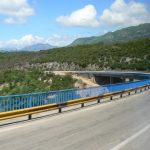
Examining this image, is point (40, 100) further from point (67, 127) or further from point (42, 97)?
point (67, 127)

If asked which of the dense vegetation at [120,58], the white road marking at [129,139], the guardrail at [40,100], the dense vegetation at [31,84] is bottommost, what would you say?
the dense vegetation at [31,84]

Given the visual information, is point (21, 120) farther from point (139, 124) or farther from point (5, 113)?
point (139, 124)

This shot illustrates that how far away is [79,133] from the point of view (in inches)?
480

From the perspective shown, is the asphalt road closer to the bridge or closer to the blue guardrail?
the bridge

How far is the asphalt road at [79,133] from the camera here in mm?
10125

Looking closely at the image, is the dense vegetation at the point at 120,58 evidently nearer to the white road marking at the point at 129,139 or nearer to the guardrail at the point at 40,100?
the guardrail at the point at 40,100

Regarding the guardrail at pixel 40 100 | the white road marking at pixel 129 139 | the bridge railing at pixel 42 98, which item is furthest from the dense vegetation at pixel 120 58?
the white road marking at pixel 129 139

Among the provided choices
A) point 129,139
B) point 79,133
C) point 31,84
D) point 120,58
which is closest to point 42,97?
point 79,133

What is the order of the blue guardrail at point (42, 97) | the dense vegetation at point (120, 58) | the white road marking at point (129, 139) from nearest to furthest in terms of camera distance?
the white road marking at point (129, 139), the blue guardrail at point (42, 97), the dense vegetation at point (120, 58)

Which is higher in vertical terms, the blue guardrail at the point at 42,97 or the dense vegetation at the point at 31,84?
the blue guardrail at the point at 42,97

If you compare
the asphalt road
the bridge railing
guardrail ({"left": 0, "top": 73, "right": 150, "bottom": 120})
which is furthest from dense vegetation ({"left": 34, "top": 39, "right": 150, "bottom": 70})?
the asphalt road

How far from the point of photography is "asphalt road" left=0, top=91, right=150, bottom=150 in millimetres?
10125

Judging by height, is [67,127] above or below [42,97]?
below

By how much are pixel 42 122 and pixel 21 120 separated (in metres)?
0.92
